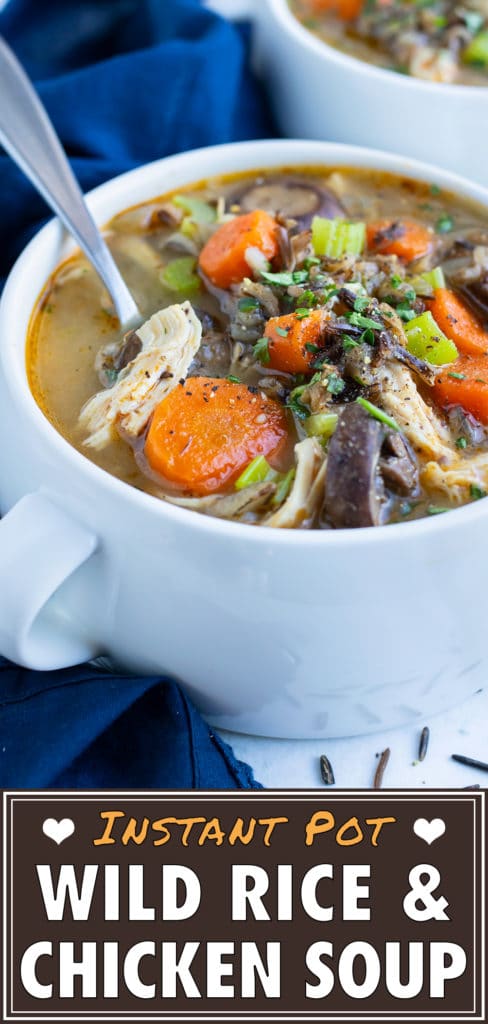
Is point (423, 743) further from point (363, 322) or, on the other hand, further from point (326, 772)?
point (363, 322)

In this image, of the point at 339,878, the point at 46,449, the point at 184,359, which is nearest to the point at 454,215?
the point at 184,359

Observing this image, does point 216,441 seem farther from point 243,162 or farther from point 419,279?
point 243,162

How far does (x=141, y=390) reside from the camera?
235 cm

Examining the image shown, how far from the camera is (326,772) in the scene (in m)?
2.32

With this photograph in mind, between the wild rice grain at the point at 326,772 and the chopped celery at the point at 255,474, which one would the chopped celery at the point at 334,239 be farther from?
the wild rice grain at the point at 326,772

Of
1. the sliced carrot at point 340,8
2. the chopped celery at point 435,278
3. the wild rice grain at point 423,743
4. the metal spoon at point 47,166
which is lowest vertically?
the wild rice grain at point 423,743

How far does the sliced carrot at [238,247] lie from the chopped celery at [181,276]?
36 millimetres

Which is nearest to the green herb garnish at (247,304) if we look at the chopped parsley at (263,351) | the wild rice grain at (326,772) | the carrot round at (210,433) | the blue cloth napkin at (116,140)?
the chopped parsley at (263,351)

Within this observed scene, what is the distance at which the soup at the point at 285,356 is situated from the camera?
215 cm

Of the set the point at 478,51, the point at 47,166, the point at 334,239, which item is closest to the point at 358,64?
the point at 478,51

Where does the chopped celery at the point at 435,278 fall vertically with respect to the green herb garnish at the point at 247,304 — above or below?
below

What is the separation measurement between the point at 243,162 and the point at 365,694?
1.51m

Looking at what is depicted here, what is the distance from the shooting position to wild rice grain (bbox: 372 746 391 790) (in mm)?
2293

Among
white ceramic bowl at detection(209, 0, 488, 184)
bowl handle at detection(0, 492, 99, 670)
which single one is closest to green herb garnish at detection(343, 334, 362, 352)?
bowl handle at detection(0, 492, 99, 670)
